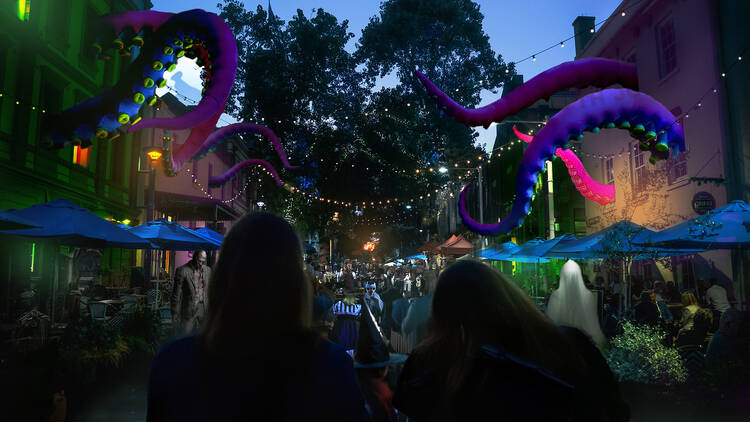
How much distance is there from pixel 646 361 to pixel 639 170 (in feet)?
45.1

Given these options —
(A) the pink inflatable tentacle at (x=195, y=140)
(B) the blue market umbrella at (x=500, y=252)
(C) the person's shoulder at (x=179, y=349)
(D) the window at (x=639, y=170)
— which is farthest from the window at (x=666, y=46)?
(C) the person's shoulder at (x=179, y=349)

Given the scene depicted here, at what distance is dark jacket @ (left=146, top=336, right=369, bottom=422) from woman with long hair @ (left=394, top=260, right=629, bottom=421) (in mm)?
572

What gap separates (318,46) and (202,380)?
39.4 meters

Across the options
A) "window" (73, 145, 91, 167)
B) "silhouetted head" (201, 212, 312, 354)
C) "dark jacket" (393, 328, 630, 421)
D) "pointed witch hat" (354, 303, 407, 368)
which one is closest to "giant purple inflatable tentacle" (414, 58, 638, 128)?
"pointed witch hat" (354, 303, 407, 368)

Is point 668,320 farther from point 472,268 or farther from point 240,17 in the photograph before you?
point 240,17

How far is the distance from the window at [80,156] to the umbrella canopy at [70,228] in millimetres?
9394

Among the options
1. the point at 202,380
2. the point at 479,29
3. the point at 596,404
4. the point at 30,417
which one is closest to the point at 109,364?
the point at 30,417

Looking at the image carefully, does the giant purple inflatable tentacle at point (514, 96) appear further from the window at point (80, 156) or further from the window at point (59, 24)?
the window at point (80, 156)

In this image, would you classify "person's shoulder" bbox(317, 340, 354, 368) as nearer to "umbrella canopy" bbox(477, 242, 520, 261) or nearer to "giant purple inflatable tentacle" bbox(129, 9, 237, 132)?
"giant purple inflatable tentacle" bbox(129, 9, 237, 132)

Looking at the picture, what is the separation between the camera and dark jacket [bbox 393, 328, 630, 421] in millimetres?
2088

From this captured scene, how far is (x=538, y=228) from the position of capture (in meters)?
32.0

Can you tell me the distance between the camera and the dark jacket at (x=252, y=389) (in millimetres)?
1765

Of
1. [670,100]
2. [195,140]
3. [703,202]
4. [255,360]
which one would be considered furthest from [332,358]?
[670,100]

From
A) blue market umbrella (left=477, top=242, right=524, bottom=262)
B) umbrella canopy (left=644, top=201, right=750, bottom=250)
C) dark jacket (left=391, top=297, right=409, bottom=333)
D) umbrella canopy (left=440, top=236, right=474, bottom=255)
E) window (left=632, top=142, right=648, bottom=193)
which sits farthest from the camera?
umbrella canopy (left=440, top=236, right=474, bottom=255)
